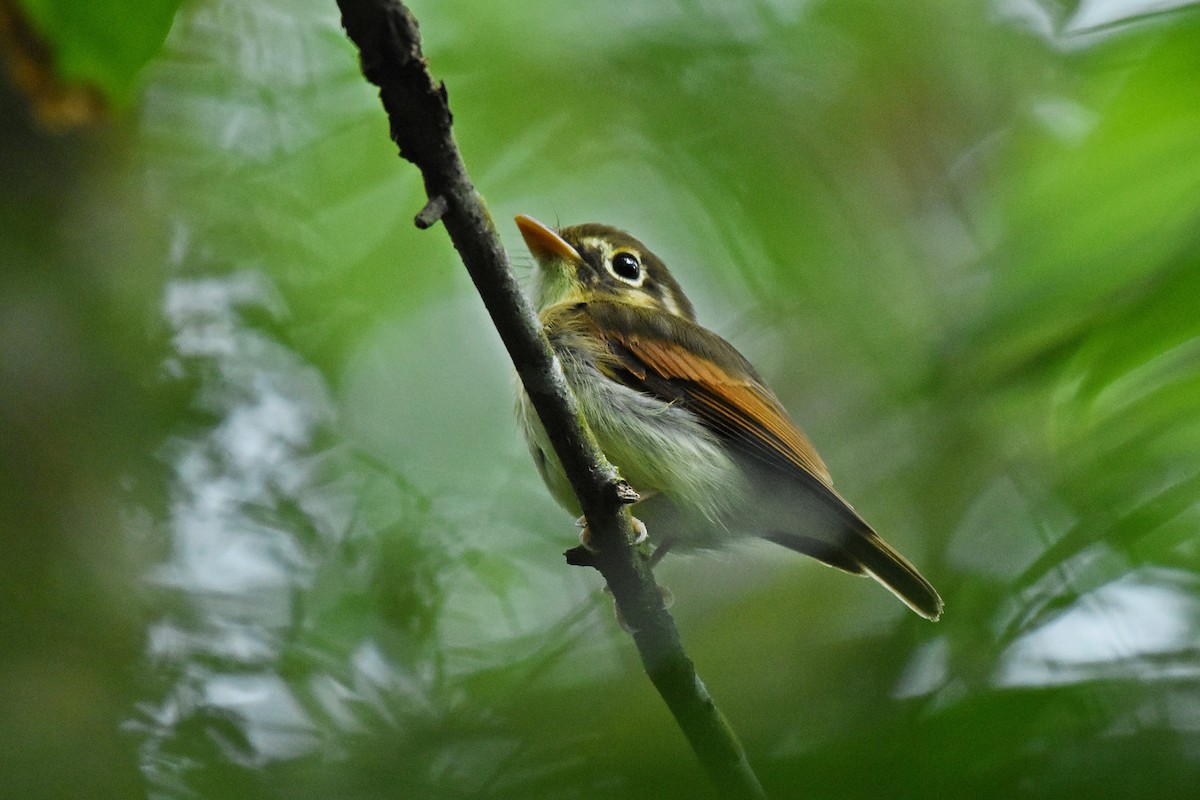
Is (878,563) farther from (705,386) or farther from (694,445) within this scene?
(705,386)

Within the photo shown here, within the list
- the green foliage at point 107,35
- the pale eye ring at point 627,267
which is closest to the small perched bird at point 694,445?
the pale eye ring at point 627,267

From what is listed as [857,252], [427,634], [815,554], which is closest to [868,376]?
[857,252]

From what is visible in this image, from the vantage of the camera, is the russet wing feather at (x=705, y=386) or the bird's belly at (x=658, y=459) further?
the russet wing feather at (x=705, y=386)

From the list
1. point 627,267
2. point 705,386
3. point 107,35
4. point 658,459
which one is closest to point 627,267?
point 627,267

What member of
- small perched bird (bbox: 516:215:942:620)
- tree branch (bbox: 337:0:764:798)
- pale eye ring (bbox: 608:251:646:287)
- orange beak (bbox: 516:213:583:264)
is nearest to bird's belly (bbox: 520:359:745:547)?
small perched bird (bbox: 516:215:942:620)

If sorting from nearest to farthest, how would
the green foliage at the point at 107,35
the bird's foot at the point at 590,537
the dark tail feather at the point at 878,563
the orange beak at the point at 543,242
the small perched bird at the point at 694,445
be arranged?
the green foliage at the point at 107,35, the bird's foot at the point at 590,537, the dark tail feather at the point at 878,563, the small perched bird at the point at 694,445, the orange beak at the point at 543,242

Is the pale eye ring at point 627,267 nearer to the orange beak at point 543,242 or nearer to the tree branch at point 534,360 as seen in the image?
the orange beak at point 543,242
